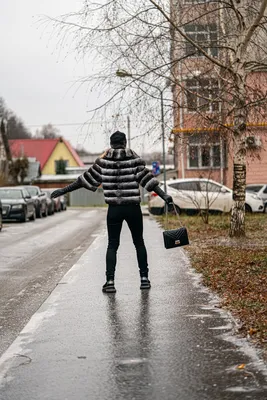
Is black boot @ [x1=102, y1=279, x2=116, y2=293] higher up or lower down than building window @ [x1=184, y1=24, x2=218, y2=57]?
lower down

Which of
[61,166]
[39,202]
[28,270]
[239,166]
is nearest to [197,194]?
[39,202]

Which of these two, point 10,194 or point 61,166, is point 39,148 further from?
point 10,194

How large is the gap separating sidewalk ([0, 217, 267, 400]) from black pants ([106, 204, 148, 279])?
34cm

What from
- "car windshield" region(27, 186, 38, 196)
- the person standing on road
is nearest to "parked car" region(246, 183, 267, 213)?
"car windshield" region(27, 186, 38, 196)

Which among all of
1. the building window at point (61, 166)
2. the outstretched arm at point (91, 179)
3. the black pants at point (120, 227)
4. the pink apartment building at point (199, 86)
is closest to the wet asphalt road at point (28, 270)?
the black pants at point (120, 227)

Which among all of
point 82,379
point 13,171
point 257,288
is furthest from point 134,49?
point 13,171

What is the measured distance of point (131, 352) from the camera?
6.08m

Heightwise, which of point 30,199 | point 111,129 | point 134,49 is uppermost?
point 134,49

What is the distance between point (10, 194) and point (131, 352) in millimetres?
28931

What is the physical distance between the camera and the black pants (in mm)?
9370

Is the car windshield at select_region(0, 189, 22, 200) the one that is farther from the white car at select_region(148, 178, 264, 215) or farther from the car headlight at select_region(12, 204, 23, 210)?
the white car at select_region(148, 178, 264, 215)

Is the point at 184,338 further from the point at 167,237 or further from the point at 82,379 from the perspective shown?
the point at 167,237

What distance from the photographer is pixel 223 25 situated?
1695 cm

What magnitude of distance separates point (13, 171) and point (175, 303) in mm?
70665
